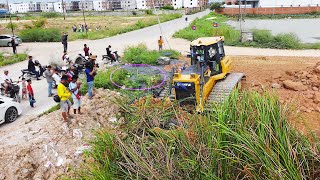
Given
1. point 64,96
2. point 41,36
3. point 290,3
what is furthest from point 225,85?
point 290,3

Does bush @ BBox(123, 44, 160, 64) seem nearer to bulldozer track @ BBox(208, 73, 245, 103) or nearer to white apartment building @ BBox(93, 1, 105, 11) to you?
bulldozer track @ BBox(208, 73, 245, 103)

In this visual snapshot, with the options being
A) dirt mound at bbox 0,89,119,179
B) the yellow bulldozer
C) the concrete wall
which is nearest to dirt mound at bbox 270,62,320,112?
the yellow bulldozer

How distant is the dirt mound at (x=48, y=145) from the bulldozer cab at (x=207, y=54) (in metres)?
2.92

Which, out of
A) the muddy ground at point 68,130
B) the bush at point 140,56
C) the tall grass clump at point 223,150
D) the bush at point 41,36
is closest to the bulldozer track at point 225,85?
the muddy ground at point 68,130

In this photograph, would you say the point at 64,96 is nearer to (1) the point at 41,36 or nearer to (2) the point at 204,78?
(2) the point at 204,78

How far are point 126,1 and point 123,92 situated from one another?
6497 inches

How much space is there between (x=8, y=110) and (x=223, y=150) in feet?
26.9

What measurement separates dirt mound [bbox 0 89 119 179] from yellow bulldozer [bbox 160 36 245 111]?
185cm

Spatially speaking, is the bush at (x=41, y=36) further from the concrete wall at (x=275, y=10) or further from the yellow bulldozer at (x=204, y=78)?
the concrete wall at (x=275, y=10)

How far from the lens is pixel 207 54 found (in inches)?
396

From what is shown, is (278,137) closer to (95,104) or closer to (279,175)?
(279,175)

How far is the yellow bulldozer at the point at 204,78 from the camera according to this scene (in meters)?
8.88

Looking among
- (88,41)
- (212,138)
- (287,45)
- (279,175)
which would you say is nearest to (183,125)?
(212,138)

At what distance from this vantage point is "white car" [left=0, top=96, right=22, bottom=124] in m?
10.4
